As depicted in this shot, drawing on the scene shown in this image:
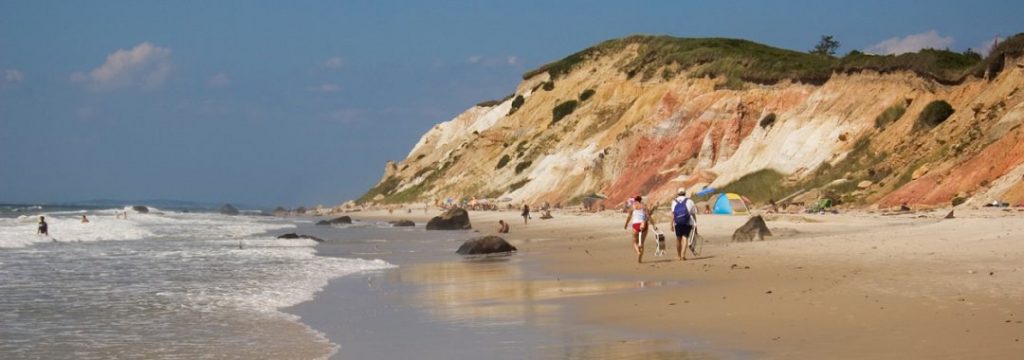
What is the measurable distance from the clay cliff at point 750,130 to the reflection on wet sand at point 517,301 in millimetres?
17844

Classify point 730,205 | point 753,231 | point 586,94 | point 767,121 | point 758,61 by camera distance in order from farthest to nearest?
point 586,94 → point 758,61 → point 767,121 → point 730,205 → point 753,231

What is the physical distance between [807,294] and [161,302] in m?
9.09

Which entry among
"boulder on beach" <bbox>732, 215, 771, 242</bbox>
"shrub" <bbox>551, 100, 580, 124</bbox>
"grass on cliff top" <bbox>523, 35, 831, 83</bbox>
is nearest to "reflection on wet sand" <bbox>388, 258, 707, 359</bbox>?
"boulder on beach" <bbox>732, 215, 771, 242</bbox>

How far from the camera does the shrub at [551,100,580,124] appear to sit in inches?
3504

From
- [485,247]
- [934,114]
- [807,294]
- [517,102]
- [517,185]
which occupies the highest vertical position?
[517,102]

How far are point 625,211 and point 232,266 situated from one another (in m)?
30.4

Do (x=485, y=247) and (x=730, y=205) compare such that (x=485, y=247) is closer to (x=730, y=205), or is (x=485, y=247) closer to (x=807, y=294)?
(x=807, y=294)

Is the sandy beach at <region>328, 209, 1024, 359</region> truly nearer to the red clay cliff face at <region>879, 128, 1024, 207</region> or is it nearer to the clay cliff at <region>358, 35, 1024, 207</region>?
the red clay cliff face at <region>879, 128, 1024, 207</region>

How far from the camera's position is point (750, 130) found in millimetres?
59688

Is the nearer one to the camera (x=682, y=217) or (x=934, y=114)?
(x=682, y=217)

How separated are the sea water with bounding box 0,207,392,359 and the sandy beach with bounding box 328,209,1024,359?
2.49 m

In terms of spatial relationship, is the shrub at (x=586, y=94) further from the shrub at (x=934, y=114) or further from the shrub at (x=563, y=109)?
the shrub at (x=934, y=114)

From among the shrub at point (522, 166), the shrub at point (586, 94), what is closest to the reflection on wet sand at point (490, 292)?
the shrub at point (522, 166)

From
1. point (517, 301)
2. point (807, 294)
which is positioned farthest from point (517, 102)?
point (807, 294)
